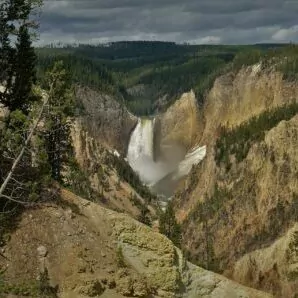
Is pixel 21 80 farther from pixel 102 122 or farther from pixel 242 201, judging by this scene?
pixel 102 122

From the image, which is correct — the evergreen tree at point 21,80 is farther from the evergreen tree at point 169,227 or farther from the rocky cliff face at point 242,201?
the rocky cliff face at point 242,201

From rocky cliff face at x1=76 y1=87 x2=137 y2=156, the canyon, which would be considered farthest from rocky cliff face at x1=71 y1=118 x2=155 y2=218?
rocky cliff face at x1=76 y1=87 x2=137 y2=156

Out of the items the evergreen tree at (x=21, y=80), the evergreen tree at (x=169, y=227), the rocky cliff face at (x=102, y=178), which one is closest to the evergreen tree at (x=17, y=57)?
the evergreen tree at (x=21, y=80)

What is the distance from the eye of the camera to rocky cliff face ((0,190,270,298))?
97.9 feet

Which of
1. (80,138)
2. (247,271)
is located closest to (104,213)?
(247,271)

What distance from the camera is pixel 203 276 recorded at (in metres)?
35.6

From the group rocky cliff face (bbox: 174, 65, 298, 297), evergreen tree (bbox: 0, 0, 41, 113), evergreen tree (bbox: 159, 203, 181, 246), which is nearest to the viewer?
evergreen tree (bbox: 0, 0, 41, 113)

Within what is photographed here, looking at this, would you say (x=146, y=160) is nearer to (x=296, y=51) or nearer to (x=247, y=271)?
(x=296, y=51)

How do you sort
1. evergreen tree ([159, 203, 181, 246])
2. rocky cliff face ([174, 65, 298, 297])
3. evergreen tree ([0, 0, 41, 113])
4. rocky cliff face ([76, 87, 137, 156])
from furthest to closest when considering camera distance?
rocky cliff face ([76, 87, 137, 156]), rocky cliff face ([174, 65, 298, 297]), evergreen tree ([159, 203, 181, 246]), evergreen tree ([0, 0, 41, 113])

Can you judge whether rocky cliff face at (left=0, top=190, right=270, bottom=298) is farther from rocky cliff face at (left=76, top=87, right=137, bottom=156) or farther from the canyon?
rocky cliff face at (left=76, top=87, right=137, bottom=156)

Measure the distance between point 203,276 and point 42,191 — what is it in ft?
32.1

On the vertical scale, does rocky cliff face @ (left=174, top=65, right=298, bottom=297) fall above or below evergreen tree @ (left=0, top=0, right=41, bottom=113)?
below

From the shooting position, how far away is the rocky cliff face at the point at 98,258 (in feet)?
Result: 97.9

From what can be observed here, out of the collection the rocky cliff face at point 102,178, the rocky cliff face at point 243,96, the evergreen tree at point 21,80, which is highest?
the evergreen tree at point 21,80
